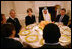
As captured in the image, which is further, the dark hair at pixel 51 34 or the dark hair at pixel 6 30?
the dark hair at pixel 6 30

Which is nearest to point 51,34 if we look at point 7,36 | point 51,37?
point 51,37

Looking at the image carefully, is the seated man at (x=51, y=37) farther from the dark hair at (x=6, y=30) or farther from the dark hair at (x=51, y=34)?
the dark hair at (x=6, y=30)

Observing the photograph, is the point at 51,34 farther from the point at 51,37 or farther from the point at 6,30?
the point at 6,30

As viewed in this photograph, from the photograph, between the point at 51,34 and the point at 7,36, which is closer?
the point at 51,34

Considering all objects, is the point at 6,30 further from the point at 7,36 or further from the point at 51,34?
the point at 51,34

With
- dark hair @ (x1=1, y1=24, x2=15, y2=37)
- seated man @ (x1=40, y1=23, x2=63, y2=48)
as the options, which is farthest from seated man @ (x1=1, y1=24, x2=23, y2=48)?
seated man @ (x1=40, y1=23, x2=63, y2=48)

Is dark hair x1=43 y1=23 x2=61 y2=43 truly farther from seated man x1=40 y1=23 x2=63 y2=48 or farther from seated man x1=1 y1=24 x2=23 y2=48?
seated man x1=1 y1=24 x2=23 y2=48

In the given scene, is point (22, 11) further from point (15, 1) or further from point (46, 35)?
point (46, 35)

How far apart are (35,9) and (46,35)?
15.1 ft

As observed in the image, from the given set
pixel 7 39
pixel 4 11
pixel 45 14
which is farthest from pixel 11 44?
pixel 4 11

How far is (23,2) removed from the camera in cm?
564

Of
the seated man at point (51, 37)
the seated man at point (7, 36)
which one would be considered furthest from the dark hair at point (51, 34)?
the seated man at point (7, 36)

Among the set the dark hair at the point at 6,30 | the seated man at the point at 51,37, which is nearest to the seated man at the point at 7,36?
the dark hair at the point at 6,30

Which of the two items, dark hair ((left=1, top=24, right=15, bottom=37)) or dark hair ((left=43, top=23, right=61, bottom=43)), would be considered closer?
dark hair ((left=43, top=23, right=61, bottom=43))
